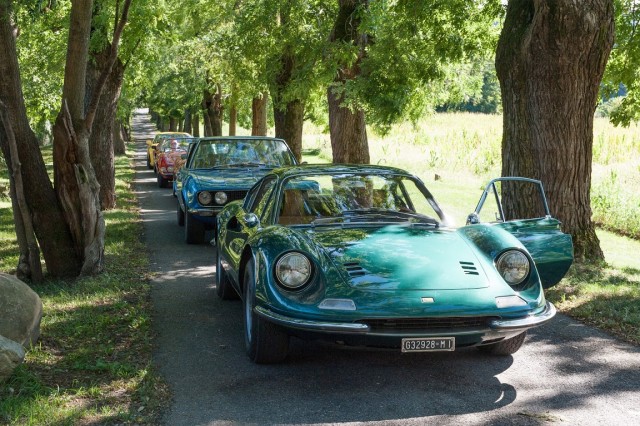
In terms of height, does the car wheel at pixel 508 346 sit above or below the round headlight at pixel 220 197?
below

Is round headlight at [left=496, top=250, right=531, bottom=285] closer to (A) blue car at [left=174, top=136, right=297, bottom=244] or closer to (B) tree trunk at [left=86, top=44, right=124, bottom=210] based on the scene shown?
(A) blue car at [left=174, top=136, right=297, bottom=244]

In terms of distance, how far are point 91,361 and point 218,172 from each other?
7.15 metres

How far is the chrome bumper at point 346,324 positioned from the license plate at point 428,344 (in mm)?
204

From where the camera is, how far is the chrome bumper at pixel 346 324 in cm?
521

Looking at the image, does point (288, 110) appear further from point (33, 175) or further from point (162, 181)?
point (33, 175)

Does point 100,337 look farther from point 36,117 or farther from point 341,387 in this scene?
point 36,117

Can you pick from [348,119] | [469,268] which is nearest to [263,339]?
[469,268]

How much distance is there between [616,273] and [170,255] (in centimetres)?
615

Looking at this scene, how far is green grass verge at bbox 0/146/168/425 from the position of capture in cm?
500

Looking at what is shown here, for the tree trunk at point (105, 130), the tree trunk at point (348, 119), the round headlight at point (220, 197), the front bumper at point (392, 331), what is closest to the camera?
the front bumper at point (392, 331)

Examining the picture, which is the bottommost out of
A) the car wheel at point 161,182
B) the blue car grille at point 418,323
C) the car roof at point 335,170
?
the car wheel at point 161,182

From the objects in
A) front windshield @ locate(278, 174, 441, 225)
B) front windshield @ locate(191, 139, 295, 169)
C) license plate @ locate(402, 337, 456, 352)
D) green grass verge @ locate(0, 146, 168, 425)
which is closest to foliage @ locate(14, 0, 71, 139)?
front windshield @ locate(191, 139, 295, 169)

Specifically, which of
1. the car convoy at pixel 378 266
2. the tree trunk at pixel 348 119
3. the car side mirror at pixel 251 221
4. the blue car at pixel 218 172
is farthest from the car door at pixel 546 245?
the tree trunk at pixel 348 119

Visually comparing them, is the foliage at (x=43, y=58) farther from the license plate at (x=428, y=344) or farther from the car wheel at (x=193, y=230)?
the license plate at (x=428, y=344)
